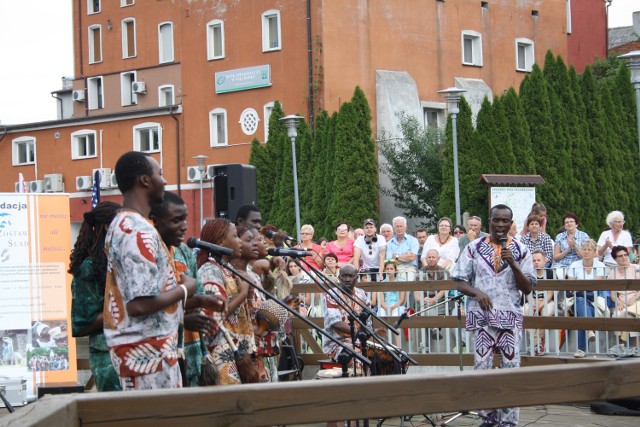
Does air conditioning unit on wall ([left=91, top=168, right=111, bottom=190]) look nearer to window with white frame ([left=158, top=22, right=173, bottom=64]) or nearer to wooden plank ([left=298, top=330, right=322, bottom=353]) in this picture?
window with white frame ([left=158, top=22, right=173, bottom=64])

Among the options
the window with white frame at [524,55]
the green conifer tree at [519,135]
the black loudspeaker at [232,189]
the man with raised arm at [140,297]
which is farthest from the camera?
the window with white frame at [524,55]

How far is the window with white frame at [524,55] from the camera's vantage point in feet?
166

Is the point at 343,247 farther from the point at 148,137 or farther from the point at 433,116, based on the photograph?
the point at 148,137

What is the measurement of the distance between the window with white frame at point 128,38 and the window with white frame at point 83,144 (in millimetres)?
3940

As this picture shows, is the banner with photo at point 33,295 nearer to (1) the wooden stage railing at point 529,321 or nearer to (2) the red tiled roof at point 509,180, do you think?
(1) the wooden stage railing at point 529,321

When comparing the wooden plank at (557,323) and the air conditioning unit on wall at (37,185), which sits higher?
the air conditioning unit on wall at (37,185)

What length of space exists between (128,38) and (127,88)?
2267 mm

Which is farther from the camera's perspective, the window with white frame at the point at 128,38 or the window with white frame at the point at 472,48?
the window with white frame at the point at 128,38

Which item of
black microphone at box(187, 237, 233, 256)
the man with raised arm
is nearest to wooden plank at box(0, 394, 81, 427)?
the man with raised arm

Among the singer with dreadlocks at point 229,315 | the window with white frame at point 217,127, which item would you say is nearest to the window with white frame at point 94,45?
the window with white frame at point 217,127

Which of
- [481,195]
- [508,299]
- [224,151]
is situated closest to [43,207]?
[508,299]

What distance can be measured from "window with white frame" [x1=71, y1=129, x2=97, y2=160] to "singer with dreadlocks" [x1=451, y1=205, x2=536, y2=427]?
43722 mm

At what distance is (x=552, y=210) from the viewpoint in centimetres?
3675

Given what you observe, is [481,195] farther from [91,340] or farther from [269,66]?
[91,340]
